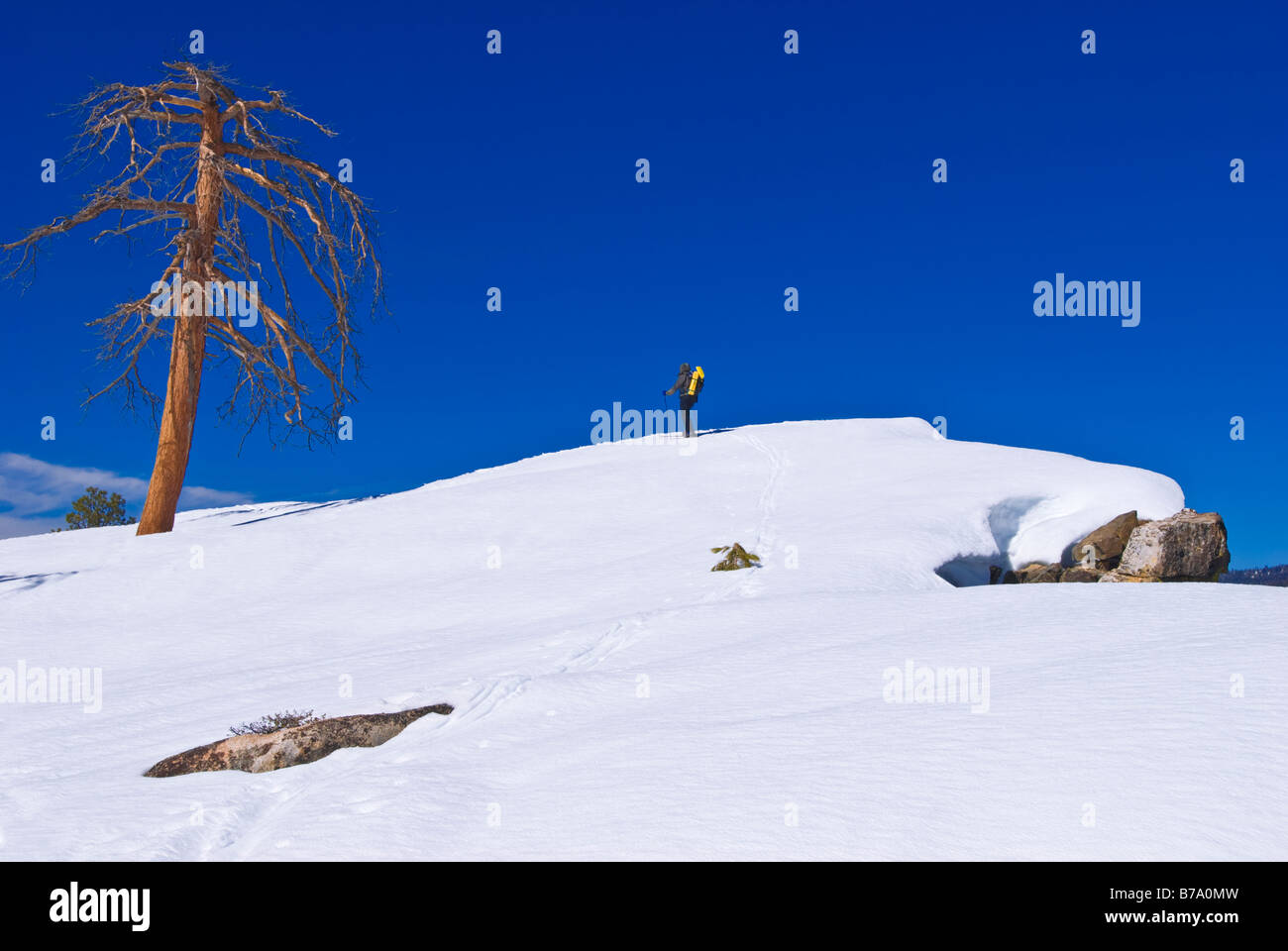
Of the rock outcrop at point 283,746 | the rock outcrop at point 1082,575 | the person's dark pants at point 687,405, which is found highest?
the person's dark pants at point 687,405

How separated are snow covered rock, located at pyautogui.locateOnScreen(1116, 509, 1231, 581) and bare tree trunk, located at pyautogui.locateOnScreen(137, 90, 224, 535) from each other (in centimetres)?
1760

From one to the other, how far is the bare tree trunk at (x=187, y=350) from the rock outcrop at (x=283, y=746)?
13868 millimetres

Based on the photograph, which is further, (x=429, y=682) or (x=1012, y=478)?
(x=1012, y=478)

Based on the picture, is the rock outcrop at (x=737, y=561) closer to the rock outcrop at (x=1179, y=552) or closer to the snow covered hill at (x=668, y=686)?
the snow covered hill at (x=668, y=686)

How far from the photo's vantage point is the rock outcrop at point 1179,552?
12578 millimetres

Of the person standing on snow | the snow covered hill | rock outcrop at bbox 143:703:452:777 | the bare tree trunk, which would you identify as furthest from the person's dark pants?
rock outcrop at bbox 143:703:452:777

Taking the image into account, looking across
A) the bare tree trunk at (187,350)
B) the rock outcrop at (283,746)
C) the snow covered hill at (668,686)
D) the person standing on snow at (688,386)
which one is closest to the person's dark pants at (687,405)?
the person standing on snow at (688,386)

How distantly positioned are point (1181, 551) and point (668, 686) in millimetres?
9623

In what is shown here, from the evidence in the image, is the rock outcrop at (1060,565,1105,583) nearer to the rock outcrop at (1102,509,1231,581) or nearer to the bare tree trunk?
the rock outcrop at (1102,509,1231,581)

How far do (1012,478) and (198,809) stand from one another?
46.6 ft

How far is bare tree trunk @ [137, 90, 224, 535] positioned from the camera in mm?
18266

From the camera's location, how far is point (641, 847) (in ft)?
12.4
